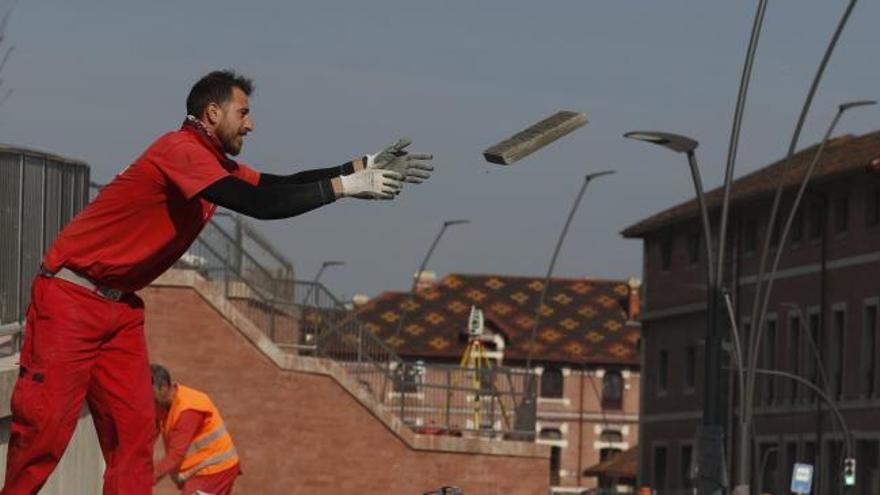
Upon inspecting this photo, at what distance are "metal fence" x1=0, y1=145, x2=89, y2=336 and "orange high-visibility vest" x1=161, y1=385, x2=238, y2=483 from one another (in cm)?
122

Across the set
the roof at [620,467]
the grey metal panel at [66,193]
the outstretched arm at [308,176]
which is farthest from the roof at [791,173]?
the outstretched arm at [308,176]

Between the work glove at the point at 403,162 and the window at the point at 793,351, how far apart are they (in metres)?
71.7

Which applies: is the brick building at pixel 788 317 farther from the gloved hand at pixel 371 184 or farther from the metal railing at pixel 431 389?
the gloved hand at pixel 371 184

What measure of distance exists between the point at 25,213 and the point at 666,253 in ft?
265

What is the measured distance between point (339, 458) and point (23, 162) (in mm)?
23690

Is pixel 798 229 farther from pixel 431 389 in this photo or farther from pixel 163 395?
pixel 163 395

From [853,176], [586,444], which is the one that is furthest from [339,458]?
[586,444]

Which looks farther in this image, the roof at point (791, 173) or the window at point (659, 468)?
the window at point (659, 468)

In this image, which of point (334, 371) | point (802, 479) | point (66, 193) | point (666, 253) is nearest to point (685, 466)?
point (666, 253)

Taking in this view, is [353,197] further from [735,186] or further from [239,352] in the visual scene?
[735,186]

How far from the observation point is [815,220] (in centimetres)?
7894

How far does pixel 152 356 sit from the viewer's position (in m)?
37.3

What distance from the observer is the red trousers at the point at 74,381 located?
9344mm

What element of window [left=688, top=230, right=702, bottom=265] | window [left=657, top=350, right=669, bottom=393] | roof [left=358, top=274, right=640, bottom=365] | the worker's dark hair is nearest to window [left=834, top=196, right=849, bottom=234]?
window [left=688, top=230, right=702, bottom=265]
